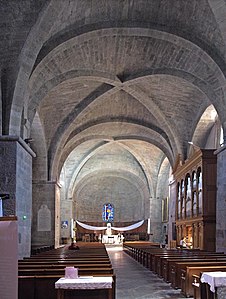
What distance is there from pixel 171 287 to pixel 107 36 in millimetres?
8856

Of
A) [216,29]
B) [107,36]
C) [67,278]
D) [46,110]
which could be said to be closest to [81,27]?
[107,36]

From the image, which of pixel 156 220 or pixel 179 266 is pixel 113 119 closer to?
pixel 156 220

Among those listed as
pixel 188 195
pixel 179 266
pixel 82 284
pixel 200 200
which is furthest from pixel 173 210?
pixel 82 284

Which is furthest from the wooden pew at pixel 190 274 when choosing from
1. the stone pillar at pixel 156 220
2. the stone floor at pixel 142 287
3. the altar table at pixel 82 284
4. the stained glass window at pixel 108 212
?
the stained glass window at pixel 108 212

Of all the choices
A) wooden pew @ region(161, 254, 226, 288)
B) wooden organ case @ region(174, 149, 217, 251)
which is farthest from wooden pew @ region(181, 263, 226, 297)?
wooden organ case @ region(174, 149, 217, 251)

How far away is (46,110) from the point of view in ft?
69.8

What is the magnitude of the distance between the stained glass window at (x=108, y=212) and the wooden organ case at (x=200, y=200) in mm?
21167

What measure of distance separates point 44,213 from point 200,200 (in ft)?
29.9

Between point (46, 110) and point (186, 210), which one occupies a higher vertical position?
point (46, 110)

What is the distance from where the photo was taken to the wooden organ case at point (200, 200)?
18172mm

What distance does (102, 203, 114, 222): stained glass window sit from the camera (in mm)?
43219

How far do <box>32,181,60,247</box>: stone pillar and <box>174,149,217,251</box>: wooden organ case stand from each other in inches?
277

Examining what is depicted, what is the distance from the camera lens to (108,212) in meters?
43.5

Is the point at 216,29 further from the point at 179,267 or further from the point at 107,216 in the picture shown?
the point at 107,216
